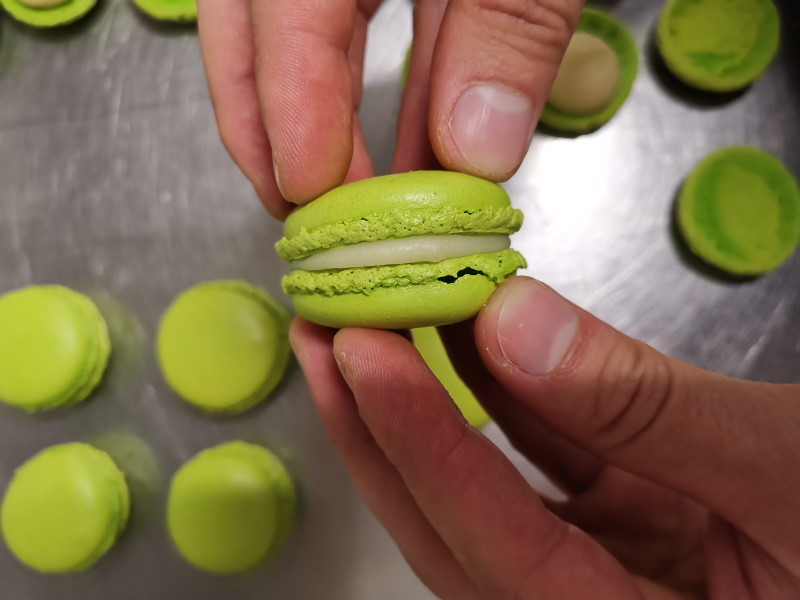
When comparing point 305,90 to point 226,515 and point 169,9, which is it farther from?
point 169,9

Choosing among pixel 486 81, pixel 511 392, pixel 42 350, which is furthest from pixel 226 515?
pixel 486 81

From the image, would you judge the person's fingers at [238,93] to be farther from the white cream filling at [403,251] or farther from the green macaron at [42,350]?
the green macaron at [42,350]

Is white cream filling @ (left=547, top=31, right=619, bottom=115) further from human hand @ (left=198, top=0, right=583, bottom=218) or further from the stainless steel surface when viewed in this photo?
human hand @ (left=198, top=0, right=583, bottom=218)

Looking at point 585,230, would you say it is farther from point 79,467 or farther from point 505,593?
point 79,467

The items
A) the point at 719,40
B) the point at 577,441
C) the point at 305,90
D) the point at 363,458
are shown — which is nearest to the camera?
the point at 577,441

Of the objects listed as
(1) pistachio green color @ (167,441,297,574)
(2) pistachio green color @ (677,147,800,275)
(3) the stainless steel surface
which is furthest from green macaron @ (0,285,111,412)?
(2) pistachio green color @ (677,147,800,275)

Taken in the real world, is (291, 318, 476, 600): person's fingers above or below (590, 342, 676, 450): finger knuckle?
below
